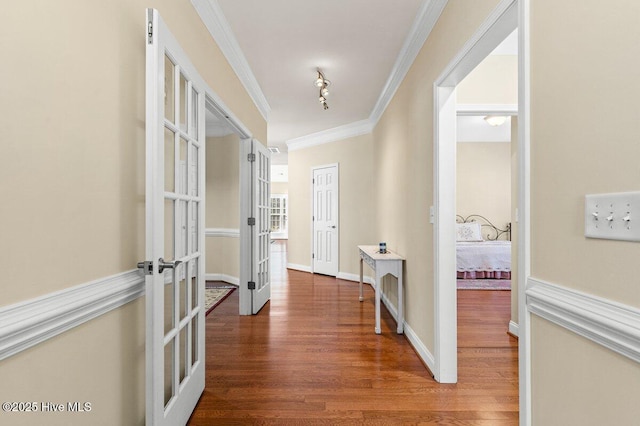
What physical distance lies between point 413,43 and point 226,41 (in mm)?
1501

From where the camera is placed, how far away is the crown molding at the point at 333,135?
533 centimetres

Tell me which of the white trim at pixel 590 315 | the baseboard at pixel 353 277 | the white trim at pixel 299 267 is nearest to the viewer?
the white trim at pixel 590 315

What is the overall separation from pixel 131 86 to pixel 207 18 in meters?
1.18

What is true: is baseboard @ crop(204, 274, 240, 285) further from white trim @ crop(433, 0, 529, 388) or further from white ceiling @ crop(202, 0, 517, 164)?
white trim @ crop(433, 0, 529, 388)

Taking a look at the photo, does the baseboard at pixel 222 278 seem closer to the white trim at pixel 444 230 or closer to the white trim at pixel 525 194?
the white trim at pixel 444 230

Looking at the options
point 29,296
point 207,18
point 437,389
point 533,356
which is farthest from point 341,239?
point 29,296

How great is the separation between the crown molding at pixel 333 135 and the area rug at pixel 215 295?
3.01m

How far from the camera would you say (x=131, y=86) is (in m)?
1.39

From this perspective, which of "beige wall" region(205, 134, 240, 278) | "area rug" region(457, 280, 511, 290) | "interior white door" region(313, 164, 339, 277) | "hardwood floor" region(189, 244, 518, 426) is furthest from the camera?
"interior white door" region(313, 164, 339, 277)

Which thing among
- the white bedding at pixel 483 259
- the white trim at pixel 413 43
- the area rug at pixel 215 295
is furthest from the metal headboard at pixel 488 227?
the area rug at pixel 215 295

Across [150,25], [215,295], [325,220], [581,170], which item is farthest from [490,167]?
[150,25]

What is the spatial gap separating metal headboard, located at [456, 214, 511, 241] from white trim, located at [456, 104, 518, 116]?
453cm

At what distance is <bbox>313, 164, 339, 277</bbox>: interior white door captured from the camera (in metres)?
5.84

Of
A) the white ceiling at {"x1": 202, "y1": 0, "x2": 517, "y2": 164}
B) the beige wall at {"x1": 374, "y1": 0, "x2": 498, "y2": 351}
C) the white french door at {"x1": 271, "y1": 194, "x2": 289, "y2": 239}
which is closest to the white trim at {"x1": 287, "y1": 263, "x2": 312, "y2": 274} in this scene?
the beige wall at {"x1": 374, "y1": 0, "x2": 498, "y2": 351}
